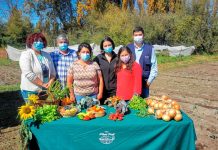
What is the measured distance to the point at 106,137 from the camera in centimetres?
337

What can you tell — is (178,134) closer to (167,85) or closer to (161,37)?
(167,85)

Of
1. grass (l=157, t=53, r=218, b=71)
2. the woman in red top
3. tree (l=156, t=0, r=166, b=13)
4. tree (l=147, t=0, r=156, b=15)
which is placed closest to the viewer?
the woman in red top

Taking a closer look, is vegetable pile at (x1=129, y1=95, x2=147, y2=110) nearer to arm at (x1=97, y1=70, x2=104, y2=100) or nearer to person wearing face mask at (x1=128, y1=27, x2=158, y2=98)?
arm at (x1=97, y1=70, x2=104, y2=100)

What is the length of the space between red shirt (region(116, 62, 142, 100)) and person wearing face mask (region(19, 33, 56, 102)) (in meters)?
1.02

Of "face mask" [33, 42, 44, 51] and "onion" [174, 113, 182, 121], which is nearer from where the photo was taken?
"onion" [174, 113, 182, 121]

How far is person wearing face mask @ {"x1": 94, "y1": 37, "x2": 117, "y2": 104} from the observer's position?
4277 millimetres

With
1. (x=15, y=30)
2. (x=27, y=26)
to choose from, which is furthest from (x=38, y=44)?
(x=27, y=26)

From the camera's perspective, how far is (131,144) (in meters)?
3.41

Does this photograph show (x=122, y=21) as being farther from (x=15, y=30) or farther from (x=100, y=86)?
(x=100, y=86)

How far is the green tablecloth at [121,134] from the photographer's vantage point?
3.36m

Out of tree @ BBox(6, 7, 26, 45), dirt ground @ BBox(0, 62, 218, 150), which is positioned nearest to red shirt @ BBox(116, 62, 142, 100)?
dirt ground @ BBox(0, 62, 218, 150)

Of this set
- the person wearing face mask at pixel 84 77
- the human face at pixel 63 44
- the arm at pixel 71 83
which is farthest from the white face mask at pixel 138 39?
the arm at pixel 71 83

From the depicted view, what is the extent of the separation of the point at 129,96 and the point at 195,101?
4.55 metres

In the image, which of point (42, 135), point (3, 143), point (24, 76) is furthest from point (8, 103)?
point (42, 135)
